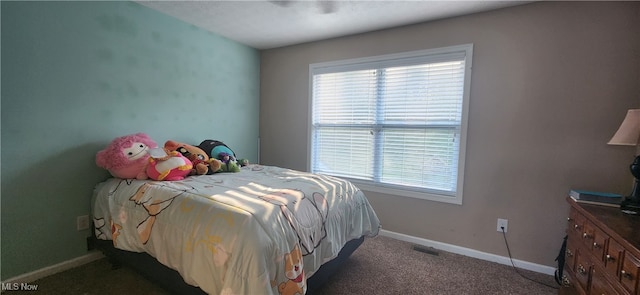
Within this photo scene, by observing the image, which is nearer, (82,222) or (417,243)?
(82,222)

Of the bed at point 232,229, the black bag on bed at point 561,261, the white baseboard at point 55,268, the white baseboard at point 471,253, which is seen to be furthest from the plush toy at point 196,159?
the black bag on bed at point 561,261

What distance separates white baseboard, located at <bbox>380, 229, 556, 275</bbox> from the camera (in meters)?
2.10

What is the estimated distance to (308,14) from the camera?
7.72ft

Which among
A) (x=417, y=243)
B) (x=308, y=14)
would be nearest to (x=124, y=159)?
(x=308, y=14)

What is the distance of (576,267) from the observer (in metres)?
1.55

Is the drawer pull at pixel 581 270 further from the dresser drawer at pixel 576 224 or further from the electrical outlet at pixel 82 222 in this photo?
A: the electrical outlet at pixel 82 222

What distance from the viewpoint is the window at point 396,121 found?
238cm

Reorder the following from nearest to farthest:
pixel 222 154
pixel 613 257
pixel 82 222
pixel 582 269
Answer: pixel 613 257 → pixel 582 269 → pixel 82 222 → pixel 222 154

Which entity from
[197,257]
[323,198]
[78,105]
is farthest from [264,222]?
[78,105]

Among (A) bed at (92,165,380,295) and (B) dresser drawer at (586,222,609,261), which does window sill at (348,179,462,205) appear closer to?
(A) bed at (92,165,380,295)

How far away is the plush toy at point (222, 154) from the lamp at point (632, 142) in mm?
2808
